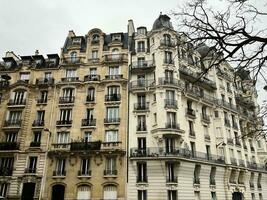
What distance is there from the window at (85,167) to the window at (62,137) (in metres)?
3.14

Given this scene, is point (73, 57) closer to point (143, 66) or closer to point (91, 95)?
point (91, 95)

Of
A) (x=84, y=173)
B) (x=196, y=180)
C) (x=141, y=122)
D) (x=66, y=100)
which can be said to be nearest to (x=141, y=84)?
(x=141, y=122)

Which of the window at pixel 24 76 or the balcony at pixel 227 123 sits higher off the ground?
the window at pixel 24 76

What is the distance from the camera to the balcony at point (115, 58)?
3312 centimetres

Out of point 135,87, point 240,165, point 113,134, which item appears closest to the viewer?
point 113,134

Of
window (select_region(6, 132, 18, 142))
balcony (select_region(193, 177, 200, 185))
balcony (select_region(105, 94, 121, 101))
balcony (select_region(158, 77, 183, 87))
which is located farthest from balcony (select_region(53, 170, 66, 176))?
balcony (select_region(158, 77, 183, 87))

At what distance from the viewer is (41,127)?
3069 centimetres

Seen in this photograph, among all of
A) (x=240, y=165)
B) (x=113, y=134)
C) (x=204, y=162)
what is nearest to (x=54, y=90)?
(x=113, y=134)

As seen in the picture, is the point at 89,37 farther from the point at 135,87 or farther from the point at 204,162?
the point at 204,162

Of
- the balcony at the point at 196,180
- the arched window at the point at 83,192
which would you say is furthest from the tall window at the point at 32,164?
the balcony at the point at 196,180

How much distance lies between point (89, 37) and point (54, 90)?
8.63m

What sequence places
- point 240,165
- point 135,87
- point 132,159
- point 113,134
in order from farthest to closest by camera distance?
point 240,165 → point 135,87 → point 113,134 → point 132,159

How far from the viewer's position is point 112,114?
1199 inches

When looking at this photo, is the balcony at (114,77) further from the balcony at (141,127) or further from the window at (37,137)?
the window at (37,137)
